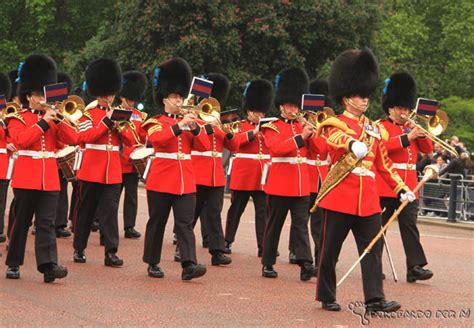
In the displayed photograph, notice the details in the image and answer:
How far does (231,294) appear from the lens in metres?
9.34

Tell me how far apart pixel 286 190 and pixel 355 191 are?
6.93 ft

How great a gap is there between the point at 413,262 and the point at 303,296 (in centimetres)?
169

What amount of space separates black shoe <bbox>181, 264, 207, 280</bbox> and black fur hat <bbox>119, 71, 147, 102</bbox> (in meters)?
4.14

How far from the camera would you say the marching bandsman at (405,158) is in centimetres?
1063

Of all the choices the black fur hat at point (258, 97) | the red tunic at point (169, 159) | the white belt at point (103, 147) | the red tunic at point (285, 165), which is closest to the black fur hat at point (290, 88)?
the red tunic at point (285, 165)

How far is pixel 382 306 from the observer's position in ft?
27.2

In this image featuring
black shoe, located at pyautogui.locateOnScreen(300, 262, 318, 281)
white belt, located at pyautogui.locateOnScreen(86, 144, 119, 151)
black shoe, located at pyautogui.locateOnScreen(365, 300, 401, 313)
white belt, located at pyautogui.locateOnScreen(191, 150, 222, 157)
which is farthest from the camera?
white belt, located at pyautogui.locateOnScreen(191, 150, 222, 157)

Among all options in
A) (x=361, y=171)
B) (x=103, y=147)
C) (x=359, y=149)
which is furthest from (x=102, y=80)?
(x=359, y=149)

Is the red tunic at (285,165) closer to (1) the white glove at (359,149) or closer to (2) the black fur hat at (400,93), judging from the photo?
(2) the black fur hat at (400,93)

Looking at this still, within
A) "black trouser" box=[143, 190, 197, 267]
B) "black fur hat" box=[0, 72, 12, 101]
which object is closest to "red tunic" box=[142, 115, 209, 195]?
"black trouser" box=[143, 190, 197, 267]

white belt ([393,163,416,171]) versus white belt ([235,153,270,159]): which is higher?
white belt ([393,163,416,171])

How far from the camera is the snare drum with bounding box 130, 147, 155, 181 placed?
34.6 feet

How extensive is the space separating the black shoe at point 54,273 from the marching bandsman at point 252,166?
10.5ft

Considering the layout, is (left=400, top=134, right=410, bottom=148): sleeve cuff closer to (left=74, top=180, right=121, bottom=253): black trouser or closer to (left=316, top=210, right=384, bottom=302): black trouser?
(left=316, top=210, right=384, bottom=302): black trouser
